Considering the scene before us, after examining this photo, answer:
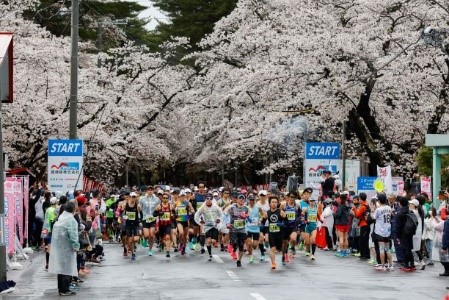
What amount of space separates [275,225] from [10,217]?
6303 millimetres

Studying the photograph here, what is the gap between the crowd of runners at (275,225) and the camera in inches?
922

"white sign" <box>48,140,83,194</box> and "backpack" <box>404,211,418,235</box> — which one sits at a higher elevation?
"white sign" <box>48,140,83,194</box>

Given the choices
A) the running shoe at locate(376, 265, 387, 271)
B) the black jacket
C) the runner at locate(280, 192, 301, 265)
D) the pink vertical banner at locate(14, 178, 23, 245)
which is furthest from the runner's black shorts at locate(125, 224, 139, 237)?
the black jacket

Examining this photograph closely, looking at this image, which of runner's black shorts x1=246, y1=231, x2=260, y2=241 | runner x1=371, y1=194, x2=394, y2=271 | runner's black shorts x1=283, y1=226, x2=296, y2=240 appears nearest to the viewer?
runner x1=371, y1=194, x2=394, y2=271

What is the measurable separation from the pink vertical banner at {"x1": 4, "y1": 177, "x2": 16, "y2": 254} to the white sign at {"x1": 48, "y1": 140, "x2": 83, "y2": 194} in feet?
15.1

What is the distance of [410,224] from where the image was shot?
23141 millimetres

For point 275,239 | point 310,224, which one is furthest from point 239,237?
point 310,224

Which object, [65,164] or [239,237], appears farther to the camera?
[65,164]

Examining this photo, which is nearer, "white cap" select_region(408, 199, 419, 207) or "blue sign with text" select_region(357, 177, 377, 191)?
"white cap" select_region(408, 199, 419, 207)

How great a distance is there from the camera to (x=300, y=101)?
1563 inches

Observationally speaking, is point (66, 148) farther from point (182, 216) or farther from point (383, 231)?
point (383, 231)

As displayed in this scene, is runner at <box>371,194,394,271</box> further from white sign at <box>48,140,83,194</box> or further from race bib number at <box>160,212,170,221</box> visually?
white sign at <box>48,140,83,194</box>

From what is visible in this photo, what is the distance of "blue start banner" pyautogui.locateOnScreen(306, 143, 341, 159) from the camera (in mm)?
36125

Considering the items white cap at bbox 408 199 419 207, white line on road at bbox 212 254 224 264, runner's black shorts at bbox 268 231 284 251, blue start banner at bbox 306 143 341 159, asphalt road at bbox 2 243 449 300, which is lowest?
asphalt road at bbox 2 243 449 300
